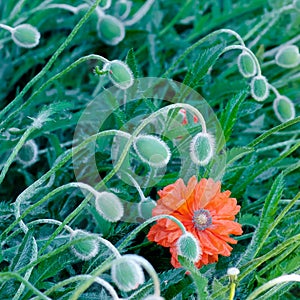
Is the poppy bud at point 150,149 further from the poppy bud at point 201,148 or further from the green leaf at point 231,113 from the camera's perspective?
the green leaf at point 231,113

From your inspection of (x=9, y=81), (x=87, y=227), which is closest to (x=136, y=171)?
(x=87, y=227)

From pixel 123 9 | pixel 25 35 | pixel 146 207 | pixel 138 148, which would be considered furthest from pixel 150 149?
pixel 123 9

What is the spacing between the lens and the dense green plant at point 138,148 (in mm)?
998

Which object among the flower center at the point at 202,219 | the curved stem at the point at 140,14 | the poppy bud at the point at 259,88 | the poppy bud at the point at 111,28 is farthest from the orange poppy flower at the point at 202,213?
the curved stem at the point at 140,14

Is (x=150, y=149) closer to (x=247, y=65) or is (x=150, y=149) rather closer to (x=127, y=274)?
(x=127, y=274)

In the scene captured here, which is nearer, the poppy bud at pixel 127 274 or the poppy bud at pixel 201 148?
the poppy bud at pixel 127 274

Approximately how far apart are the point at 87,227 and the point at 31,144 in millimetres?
184

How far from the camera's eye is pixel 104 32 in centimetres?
151

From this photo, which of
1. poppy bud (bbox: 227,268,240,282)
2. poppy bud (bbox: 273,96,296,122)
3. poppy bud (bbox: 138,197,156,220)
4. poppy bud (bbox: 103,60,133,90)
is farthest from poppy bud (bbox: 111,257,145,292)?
poppy bud (bbox: 273,96,296,122)

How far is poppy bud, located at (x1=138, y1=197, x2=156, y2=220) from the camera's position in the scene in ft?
3.59

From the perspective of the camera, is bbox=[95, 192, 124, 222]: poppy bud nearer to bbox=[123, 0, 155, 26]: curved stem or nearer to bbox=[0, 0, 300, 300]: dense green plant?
bbox=[0, 0, 300, 300]: dense green plant

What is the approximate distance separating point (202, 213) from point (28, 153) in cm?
36

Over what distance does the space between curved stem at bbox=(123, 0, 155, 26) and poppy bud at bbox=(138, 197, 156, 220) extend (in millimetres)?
677

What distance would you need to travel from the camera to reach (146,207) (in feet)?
→ 3.59
